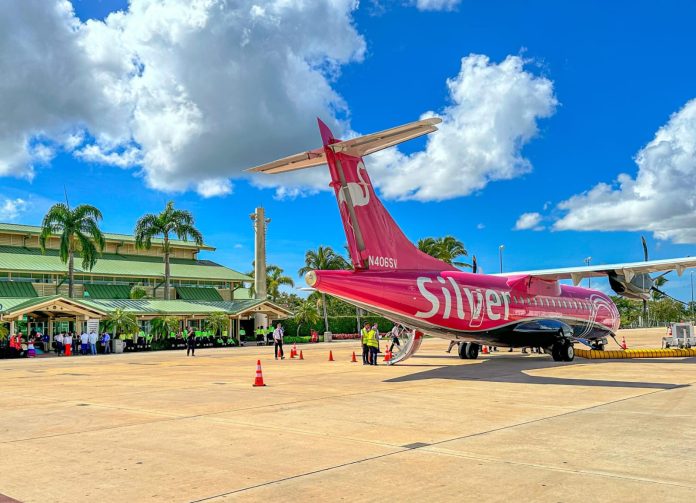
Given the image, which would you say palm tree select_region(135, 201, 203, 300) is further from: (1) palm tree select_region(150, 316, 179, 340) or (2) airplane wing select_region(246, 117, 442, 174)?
(2) airplane wing select_region(246, 117, 442, 174)

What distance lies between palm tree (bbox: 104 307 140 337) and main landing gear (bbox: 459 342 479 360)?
22919 mm

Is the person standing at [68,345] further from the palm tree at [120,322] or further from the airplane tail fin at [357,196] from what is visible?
the airplane tail fin at [357,196]

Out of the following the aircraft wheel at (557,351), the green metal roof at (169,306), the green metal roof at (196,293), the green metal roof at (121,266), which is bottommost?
the aircraft wheel at (557,351)

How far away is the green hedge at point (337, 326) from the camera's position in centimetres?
5684

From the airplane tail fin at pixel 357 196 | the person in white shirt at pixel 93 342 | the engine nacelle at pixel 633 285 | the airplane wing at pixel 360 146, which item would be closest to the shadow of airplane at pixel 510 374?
the engine nacelle at pixel 633 285

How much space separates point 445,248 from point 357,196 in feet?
147

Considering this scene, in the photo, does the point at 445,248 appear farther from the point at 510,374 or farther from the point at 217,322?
the point at 510,374

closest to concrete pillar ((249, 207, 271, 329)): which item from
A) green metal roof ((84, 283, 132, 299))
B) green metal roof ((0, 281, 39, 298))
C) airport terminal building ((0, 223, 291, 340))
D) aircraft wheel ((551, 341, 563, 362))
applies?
airport terminal building ((0, 223, 291, 340))

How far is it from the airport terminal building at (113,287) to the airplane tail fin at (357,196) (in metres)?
25.5

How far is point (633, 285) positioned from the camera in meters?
24.2

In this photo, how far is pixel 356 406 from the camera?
11992mm

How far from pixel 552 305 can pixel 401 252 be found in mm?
9626

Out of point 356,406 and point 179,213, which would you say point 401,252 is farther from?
point 179,213

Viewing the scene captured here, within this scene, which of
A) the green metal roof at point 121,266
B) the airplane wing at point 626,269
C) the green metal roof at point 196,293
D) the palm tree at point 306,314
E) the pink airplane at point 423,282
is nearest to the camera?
the pink airplane at point 423,282
